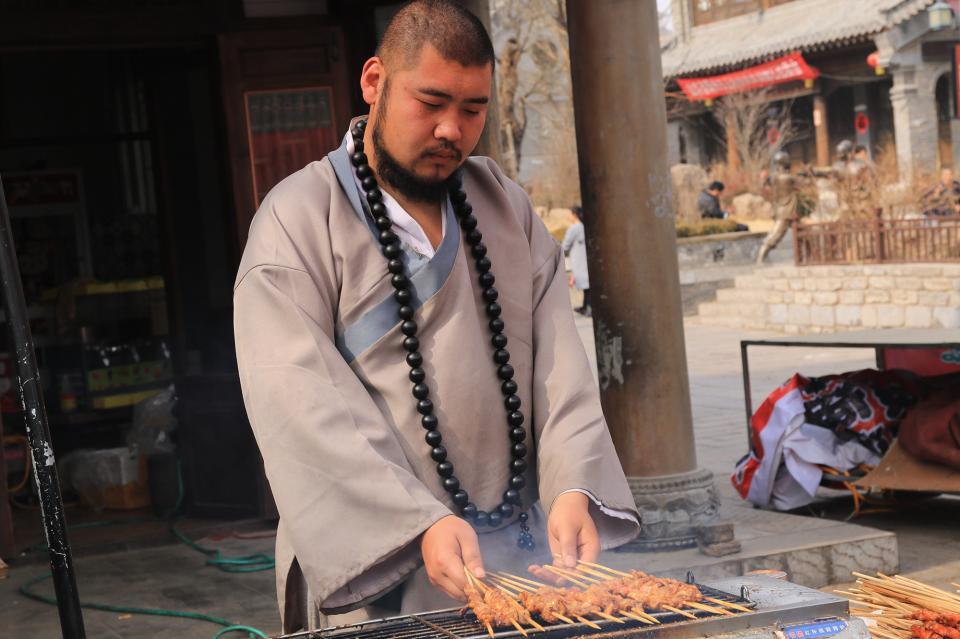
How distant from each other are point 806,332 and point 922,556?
1078 cm

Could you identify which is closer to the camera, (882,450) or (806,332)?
(882,450)

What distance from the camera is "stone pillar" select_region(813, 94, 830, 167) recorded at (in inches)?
1155

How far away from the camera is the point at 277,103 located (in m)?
Result: 6.91

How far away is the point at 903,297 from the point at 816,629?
45.7ft

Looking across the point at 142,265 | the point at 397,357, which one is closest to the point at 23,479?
the point at 142,265

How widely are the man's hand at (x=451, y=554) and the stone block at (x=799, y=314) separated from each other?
14.8 m

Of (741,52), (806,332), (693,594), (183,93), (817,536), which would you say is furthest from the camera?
(741,52)

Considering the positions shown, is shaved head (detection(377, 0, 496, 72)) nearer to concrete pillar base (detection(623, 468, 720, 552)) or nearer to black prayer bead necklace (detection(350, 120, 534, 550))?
black prayer bead necklace (detection(350, 120, 534, 550))

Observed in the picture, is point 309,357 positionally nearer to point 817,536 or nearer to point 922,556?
point 817,536

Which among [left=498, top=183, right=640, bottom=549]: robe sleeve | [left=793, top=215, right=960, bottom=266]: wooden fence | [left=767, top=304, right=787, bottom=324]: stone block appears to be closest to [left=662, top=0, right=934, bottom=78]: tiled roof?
[left=793, top=215, right=960, bottom=266]: wooden fence

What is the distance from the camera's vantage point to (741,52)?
29.9 metres

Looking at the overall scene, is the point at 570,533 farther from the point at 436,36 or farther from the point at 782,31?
the point at 782,31

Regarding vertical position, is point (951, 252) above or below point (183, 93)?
below

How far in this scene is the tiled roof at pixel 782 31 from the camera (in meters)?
25.9
